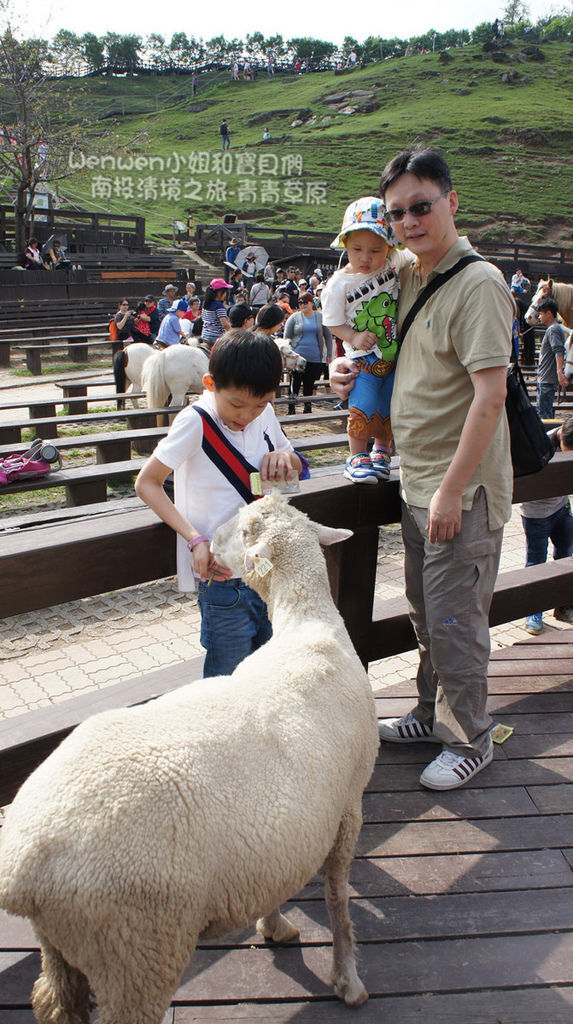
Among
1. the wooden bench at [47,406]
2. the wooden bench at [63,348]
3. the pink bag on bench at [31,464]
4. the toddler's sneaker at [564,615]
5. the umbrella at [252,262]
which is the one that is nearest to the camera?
the toddler's sneaker at [564,615]

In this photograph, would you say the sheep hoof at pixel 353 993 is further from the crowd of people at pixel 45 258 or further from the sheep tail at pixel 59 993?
the crowd of people at pixel 45 258

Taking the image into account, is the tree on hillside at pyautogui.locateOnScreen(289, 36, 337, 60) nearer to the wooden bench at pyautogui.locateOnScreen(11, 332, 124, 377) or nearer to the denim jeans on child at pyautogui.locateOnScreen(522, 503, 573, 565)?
the wooden bench at pyautogui.locateOnScreen(11, 332, 124, 377)

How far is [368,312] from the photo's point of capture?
7.50 feet

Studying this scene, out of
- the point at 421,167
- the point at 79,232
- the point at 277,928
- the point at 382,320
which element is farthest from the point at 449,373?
the point at 79,232

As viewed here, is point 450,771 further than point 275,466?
Yes

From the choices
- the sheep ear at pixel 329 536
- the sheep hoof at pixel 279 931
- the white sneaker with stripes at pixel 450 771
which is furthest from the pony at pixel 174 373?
the sheep hoof at pixel 279 931

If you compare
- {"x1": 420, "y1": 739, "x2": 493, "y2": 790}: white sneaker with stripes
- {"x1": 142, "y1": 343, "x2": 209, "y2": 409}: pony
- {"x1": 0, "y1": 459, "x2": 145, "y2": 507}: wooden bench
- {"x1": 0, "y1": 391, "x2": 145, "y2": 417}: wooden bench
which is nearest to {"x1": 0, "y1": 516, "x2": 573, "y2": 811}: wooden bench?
{"x1": 420, "y1": 739, "x2": 493, "y2": 790}: white sneaker with stripes

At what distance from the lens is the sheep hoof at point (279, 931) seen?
6.06 feet

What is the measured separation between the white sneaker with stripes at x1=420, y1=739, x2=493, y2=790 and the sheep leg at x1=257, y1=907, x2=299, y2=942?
2.44 ft

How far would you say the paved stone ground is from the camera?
429 centimetres

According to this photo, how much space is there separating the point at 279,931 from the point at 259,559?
37.1 inches

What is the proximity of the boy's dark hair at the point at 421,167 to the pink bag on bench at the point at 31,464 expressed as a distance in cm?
494

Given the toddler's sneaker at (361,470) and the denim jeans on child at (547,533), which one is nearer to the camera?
the toddler's sneaker at (361,470)

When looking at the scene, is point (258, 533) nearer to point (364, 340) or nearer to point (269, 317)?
point (364, 340)
